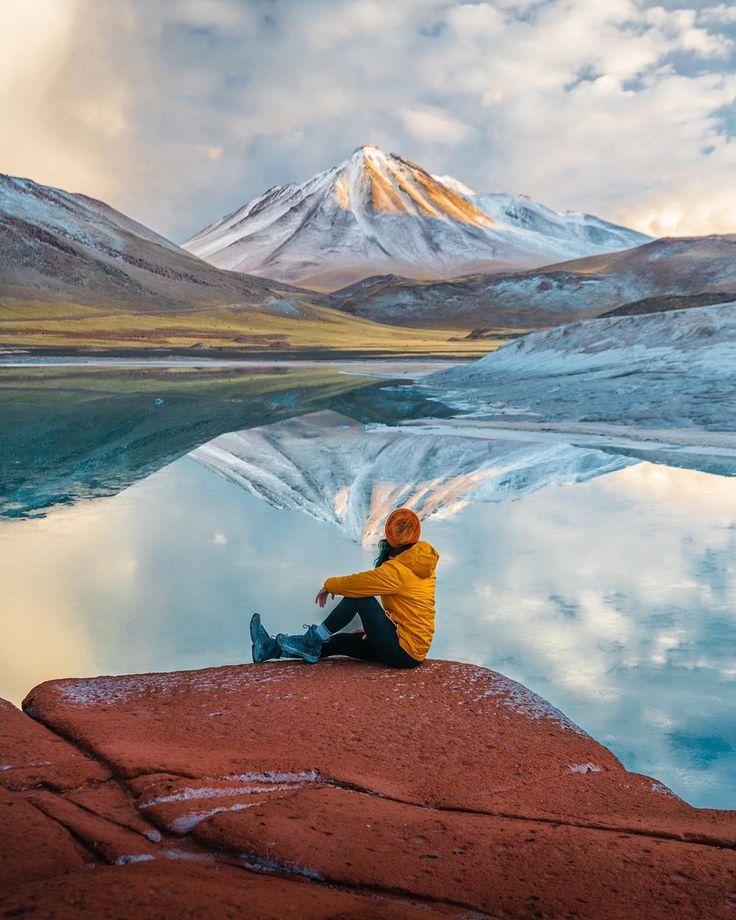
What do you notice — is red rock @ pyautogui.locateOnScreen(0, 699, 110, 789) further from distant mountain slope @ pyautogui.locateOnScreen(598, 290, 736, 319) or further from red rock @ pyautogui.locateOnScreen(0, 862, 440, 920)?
distant mountain slope @ pyautogui.locateOnScreen(598, 290, 736, 319)

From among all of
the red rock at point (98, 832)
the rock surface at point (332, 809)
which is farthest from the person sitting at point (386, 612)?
the red rock at point (98, 832)

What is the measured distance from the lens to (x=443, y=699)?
16.9ft

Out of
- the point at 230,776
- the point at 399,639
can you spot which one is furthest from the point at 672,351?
the point at 230,776

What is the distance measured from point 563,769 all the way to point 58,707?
2385 millimetres

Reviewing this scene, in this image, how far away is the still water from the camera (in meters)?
5.50

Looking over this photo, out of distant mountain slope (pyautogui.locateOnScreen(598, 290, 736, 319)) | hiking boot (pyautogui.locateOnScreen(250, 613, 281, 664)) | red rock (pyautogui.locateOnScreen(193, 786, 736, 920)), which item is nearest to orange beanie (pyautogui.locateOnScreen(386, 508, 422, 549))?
hiking boot (pyautogui.locateOnScreen(250, 613, 281, 664))

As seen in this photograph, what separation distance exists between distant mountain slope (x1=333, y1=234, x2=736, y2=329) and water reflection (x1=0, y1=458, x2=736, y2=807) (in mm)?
111297

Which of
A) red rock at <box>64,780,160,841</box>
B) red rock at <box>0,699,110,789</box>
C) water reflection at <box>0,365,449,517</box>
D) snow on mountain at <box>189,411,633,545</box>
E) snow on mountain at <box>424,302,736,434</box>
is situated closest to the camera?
red rock at <box>64,780,160,841</box>

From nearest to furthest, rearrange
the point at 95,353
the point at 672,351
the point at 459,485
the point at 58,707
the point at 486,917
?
the point at 486,917
the point at 58,707
the point at 459,485
the point at 672,351
the point at 95,353

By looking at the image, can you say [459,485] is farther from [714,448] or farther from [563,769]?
[563,769]

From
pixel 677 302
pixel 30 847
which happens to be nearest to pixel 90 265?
pixel 677 302

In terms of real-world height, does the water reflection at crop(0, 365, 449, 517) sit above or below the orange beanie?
above

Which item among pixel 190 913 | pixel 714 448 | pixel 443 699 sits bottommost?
pixel 190 913

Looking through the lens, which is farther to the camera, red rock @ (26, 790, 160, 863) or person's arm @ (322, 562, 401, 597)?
person's arm @ (322, 562, 401, 597)
